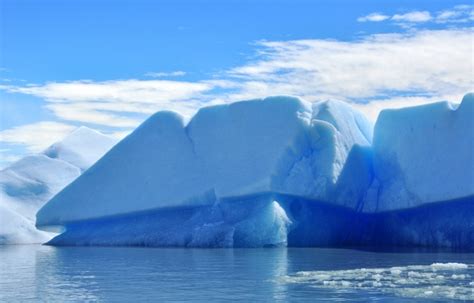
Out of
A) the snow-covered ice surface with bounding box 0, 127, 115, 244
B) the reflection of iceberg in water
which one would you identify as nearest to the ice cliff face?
the reflection of iceberg in water

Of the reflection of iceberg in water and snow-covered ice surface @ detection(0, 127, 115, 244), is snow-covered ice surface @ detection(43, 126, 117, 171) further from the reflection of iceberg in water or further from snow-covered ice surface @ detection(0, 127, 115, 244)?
the reflection of iceberg in water

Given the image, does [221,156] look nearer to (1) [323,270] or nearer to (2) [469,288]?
(1) [323,270]

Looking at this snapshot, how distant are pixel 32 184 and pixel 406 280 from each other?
2720cm

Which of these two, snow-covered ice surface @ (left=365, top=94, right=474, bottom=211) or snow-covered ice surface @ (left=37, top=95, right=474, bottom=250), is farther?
snow-covered ice surface @ (left=37, top=95, right=474, bottom=250)

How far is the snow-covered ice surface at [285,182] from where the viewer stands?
2166 cm

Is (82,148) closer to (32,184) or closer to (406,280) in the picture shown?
(32,184)

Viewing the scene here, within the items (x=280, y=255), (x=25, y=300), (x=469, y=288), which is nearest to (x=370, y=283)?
(x=469, y=288)

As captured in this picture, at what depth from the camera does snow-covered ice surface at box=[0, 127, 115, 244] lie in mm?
32062

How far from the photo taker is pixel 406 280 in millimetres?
11828

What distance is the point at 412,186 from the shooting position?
→ 21906 millimetres

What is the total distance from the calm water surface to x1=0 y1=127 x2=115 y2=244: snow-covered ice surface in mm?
13424

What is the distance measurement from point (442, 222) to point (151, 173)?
9.03 m

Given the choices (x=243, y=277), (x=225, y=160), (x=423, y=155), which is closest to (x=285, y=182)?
(x=225, y=160)

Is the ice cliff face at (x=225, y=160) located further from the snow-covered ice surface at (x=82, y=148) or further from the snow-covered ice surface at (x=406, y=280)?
the snow-covered ice surface at (x=82, y=148)
